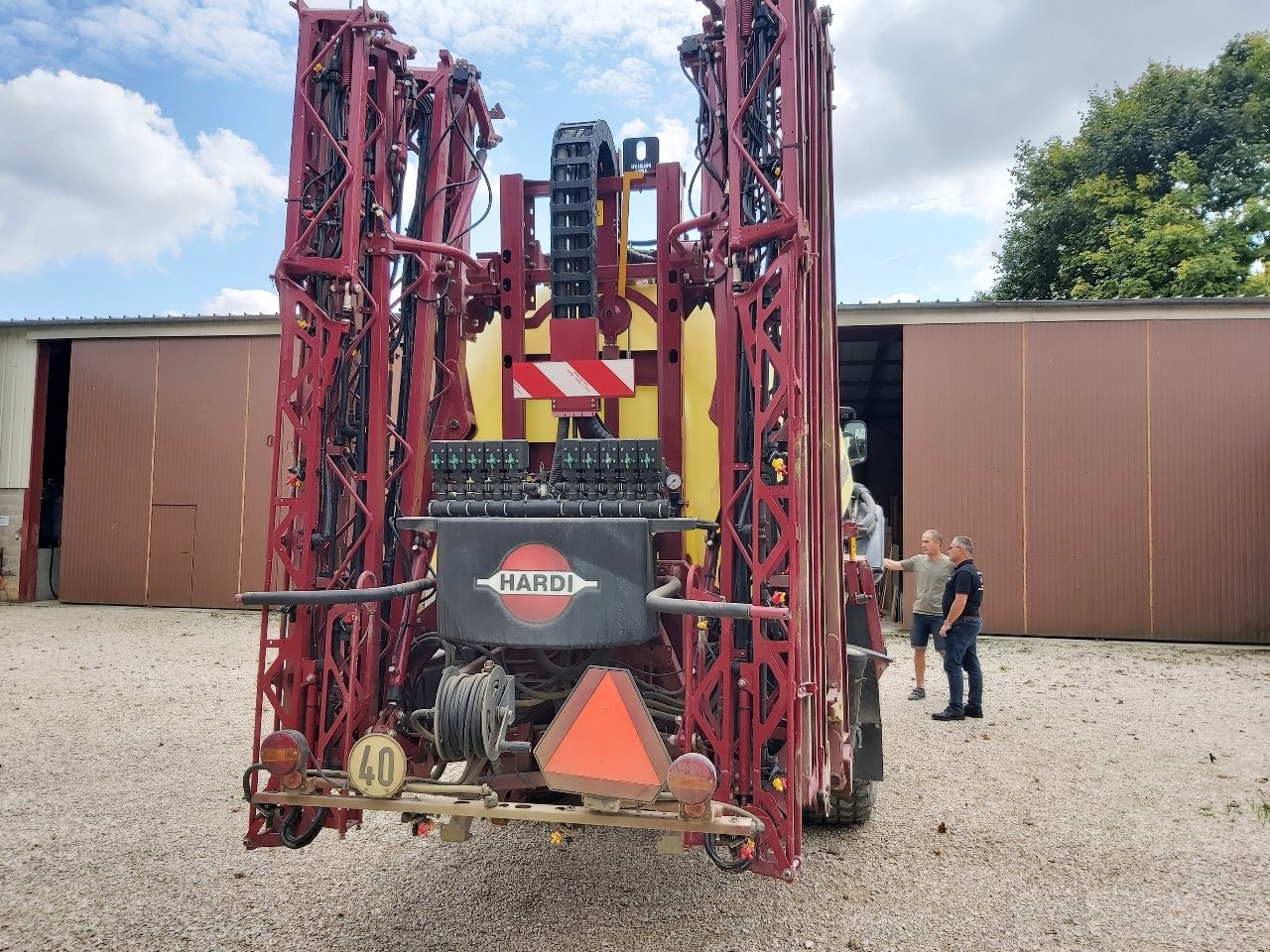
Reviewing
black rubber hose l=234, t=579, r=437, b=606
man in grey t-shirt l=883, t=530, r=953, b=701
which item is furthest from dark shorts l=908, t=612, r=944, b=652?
black rubber hose l=234, t=579, r=437, b=606

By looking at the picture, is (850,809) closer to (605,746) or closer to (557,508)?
(605,746)

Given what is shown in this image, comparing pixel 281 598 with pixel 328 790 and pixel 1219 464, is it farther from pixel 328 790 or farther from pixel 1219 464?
pixel 1219 464

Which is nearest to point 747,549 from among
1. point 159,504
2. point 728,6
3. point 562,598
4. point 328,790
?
point 562,598

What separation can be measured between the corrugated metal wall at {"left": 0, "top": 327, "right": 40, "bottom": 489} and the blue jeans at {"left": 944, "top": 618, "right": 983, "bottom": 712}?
16574mm

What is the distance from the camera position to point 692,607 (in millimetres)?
3002

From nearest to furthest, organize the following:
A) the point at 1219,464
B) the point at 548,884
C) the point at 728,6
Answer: the point at 728,6, the point at 548,884, the point at 1219,464

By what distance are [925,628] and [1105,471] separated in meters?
6.17

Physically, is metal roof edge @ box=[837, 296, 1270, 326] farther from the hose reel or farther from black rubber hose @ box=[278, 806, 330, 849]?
black rubber hose @ box=[278, 806, 330, 849]

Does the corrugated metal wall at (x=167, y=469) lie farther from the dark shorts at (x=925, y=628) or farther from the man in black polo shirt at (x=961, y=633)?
the man in black polo shirt at (x=961, y=633)

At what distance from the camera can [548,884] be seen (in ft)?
13.6

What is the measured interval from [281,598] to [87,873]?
7.08ft

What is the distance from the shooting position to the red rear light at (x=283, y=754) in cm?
327

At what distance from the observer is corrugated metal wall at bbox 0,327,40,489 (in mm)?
15945

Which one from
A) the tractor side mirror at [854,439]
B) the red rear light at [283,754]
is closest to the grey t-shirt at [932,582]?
the tractor side mirror at [854,439]
